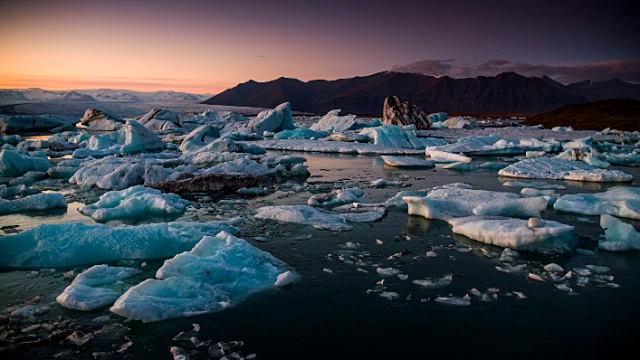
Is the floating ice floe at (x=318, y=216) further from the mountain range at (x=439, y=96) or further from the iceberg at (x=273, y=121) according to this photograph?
the mountain range at (x=439, y=96)

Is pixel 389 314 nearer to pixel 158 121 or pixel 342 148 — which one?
pixel 342 148

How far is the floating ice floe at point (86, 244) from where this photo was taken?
4895 millimetres

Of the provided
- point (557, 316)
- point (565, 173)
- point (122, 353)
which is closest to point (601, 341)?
point (557, 316)

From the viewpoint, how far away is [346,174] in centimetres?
1227

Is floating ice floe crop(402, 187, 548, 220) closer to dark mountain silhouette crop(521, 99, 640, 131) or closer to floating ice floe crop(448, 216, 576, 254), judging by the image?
floating ice floe crop(448, 216, 576, 254)

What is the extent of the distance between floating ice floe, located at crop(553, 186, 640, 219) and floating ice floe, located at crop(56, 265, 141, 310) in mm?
6530

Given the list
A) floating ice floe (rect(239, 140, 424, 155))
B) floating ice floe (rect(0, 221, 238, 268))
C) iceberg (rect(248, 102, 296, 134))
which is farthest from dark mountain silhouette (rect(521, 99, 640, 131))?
floating ice floe (rect(0, 221, 238, 268))

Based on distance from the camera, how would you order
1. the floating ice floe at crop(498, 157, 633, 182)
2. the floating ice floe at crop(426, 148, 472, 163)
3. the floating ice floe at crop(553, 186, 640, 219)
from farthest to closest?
1. the floating ice floe at crop(426, 148, 472, 163)
2. the floating ice floe at crop(498, 157, 633, 182)
3. the floating ice floe at crop(553, 186, 640, 219)

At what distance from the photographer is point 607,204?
23.2ft

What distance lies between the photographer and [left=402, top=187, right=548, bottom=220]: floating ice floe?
656cm

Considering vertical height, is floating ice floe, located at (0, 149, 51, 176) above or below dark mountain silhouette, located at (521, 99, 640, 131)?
below

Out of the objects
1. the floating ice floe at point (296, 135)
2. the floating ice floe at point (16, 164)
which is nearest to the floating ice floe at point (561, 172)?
the floating ice floe at point (16, 164)

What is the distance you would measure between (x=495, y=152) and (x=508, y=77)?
203 meters

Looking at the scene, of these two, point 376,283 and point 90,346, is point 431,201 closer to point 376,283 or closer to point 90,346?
point 376,283
